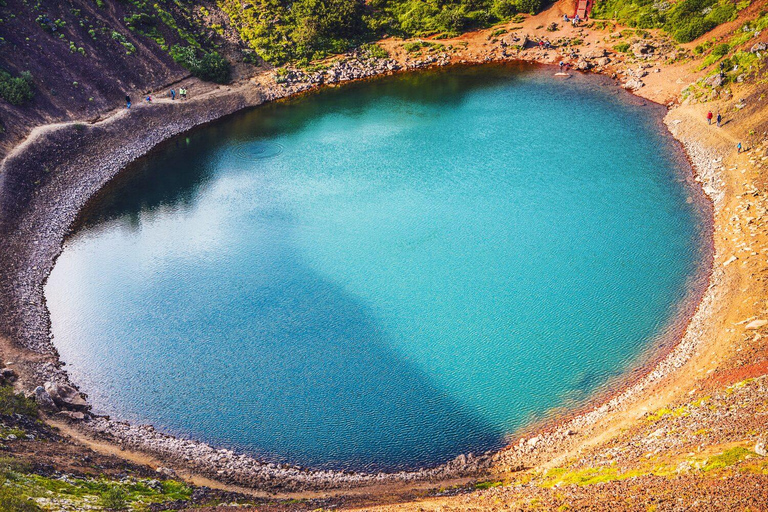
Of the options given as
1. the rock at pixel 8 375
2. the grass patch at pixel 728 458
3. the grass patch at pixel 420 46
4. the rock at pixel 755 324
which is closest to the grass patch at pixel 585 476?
the grass patch at pixel 728 458

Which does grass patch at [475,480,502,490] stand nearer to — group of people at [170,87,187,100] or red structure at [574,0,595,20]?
group of people at [170,87,187,100]

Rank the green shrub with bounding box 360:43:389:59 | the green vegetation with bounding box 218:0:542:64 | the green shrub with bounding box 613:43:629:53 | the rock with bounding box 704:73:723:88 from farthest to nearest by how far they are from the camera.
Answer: the green shrub with bounding box 360:43:389:59
the green vegetation with bounding box 218:0:542:64
the green shrub with bounding box 613:43:629:53
the rock with bounding box 704:73:723:88

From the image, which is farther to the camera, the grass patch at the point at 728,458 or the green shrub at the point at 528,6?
the green shrub at the point at 528,6

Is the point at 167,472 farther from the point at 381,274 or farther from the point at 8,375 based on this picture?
the point at 381,274

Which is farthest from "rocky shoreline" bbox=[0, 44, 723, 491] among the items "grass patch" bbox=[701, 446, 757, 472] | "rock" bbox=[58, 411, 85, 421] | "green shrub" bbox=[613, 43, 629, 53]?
"grass patch" bbox=[701, 446, 757, 472]

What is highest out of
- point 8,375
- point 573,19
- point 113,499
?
point 573,19

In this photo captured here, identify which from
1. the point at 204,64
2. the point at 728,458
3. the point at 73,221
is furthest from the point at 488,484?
the point at 204,64

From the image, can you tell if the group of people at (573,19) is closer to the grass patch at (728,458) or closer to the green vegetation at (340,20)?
the green vegetation at (340,20)
